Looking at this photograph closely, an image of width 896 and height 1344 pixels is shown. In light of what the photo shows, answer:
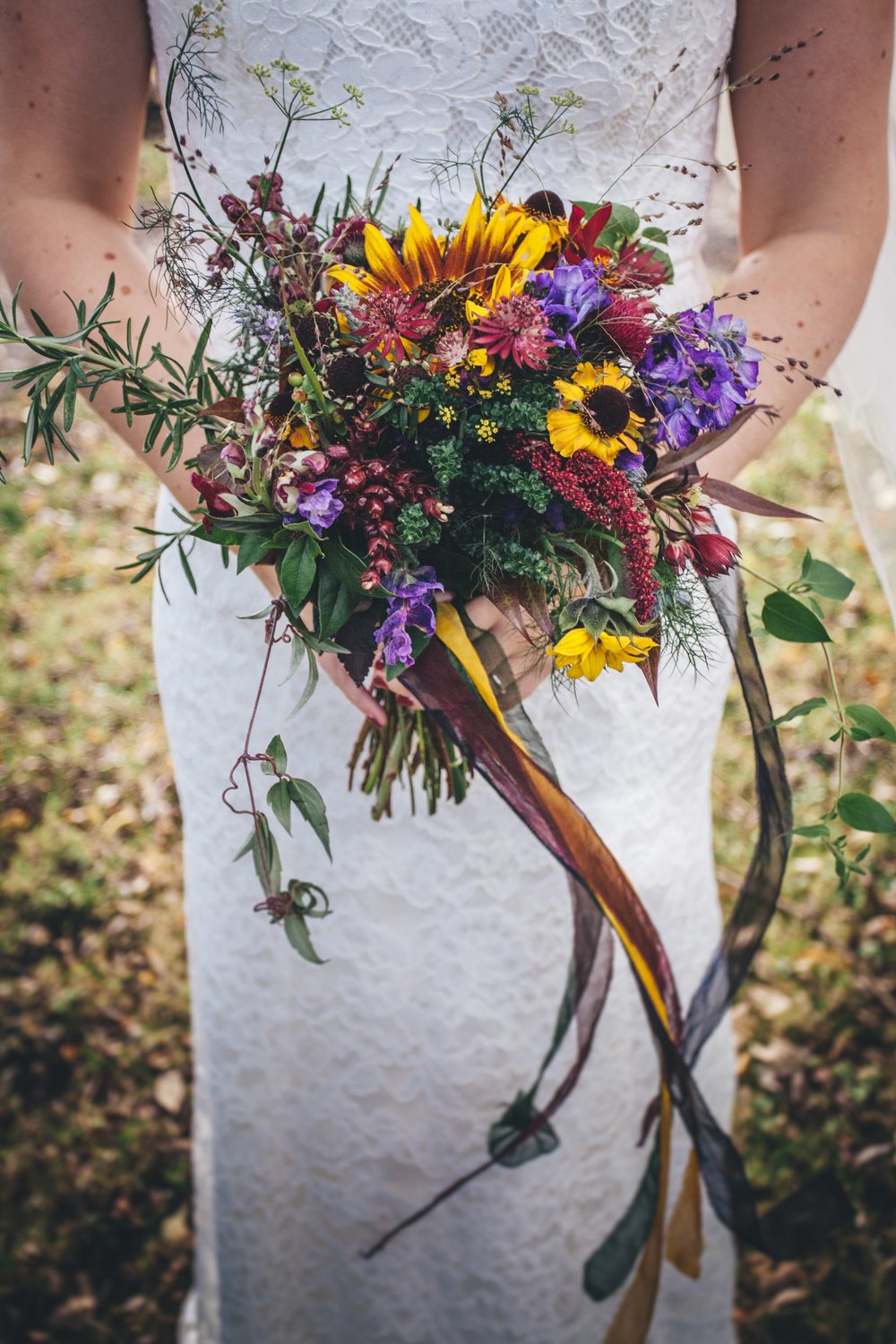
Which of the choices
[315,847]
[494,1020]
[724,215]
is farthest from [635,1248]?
[724,215]

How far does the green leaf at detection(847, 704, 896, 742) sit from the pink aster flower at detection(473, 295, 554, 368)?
621 millimetres

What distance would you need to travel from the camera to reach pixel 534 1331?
1.94 metres

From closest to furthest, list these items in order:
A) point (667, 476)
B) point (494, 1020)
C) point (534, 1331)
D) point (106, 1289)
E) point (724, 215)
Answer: point (667, 476) → point (494, 1020) → point (534, 1331) → point (106, 1289) → point (724, 215)

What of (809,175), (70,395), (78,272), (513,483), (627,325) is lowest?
(513,483)

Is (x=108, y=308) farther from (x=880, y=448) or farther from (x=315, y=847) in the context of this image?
(x=880, y=448)

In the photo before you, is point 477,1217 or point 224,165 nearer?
point 224,165

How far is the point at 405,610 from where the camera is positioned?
94cm

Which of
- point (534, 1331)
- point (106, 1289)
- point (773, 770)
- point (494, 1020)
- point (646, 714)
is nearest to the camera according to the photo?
point (773, 770)

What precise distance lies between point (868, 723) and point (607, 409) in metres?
0.59

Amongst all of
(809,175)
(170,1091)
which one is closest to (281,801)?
(809,175)

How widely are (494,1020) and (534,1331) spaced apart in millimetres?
729

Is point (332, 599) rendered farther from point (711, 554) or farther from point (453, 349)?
point (711, 554)

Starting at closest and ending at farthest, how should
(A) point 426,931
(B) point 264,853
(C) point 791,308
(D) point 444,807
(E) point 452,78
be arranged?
1. (B) point 264,853
2. (E) point 452,78
3. (C) point 791,308
4. (D) point 444,807
5. (A) point 426,931

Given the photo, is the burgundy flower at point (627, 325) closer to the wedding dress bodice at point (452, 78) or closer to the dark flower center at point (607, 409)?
the dark flower center at point (607, 409)
